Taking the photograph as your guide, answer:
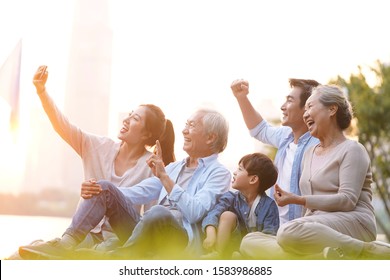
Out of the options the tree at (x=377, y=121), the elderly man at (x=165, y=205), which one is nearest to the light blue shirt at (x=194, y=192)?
the elderly man at (x=165, y=205)

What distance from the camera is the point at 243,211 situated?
2682 millimetres

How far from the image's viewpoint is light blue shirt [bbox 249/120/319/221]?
2.77m

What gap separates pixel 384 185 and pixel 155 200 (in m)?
1.62

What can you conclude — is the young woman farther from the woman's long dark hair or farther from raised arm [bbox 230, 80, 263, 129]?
raised arm [bbox 230, 80, 263, 129]

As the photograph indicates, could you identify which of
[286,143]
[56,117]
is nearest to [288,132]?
[286,143]

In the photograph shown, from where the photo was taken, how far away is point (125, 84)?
9.99ft

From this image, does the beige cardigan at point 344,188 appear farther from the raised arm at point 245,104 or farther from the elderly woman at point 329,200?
the raised arm at point 245,104

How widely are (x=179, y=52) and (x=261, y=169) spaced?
0.72m

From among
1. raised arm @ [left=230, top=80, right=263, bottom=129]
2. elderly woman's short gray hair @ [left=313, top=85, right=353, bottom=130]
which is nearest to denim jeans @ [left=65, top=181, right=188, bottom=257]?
raised arm @ [left=230, top=80, right=263, bottom=129]

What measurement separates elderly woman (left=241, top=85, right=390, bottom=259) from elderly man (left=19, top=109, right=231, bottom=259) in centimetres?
26

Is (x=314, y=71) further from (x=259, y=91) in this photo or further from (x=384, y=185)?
(x=384, y=185)

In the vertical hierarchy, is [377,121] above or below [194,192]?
above

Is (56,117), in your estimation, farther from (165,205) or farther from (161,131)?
(165,205)
